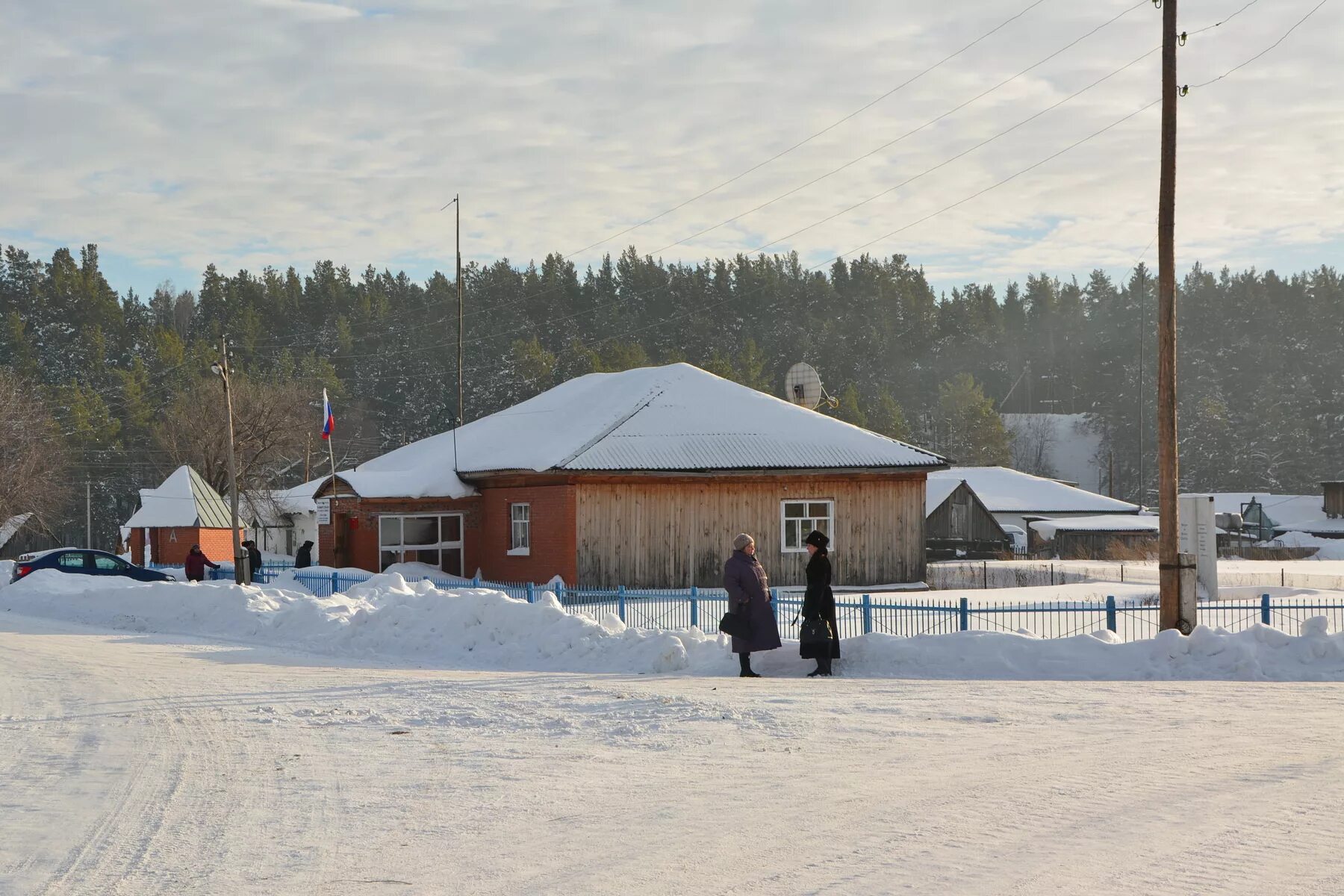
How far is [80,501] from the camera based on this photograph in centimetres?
9112

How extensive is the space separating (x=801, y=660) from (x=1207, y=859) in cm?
1018

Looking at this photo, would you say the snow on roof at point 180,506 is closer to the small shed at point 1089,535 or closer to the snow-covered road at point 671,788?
the small shed at point 1089,535

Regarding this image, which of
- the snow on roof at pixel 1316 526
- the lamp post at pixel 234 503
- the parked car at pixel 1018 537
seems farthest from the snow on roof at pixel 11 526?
the parked car at pixel 1018 537

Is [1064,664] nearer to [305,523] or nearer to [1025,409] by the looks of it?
[305,523]

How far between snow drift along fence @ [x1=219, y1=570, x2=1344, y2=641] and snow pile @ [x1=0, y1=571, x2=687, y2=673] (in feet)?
4.90

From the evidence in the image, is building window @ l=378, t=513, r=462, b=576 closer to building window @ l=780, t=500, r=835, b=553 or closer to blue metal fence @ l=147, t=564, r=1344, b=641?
blue metal fence @ l=147, t=564, r=1344, b=641

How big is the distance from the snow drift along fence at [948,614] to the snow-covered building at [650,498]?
243 centimetres

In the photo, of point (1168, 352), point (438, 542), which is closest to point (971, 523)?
point (438, 542)

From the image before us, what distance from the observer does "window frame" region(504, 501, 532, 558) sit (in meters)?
33.1

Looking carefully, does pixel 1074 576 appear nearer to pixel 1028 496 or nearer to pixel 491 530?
pixel 491 530

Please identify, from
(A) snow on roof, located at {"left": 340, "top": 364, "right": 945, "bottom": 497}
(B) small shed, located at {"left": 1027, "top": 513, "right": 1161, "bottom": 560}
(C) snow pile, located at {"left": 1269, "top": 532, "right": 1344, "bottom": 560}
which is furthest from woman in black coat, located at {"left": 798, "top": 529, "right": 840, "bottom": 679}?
(C) snow pile, located at {"left": 1269, "top": 532, "right": 1344, "bottom": 560}

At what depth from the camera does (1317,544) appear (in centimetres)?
6656

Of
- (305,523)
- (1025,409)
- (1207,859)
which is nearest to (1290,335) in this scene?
(1025,409)

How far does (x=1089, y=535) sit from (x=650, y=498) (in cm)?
3756
